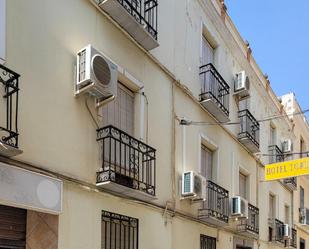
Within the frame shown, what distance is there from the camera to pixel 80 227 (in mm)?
6742

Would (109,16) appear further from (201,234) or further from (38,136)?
(201,234)

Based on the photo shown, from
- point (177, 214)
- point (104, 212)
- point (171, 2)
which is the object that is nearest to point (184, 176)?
point (177, 214)

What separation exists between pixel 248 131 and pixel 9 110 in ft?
30.5

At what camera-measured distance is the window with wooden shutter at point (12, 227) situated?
18.7 ft

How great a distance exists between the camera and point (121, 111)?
8234 mm

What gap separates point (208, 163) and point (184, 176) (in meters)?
2.19

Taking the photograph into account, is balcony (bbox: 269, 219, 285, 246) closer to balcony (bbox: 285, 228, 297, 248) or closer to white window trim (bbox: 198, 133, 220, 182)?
balcony (bbox: 285, 228, 297, 248)

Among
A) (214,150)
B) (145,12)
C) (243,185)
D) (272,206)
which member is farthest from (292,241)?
(145,12)

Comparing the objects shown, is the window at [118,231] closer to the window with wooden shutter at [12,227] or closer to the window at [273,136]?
the window with wooden shutter at [12,227]

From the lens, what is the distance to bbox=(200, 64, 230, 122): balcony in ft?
36.4

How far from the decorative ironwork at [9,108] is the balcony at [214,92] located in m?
5.92

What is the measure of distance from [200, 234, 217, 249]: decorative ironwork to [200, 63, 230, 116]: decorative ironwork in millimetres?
2909

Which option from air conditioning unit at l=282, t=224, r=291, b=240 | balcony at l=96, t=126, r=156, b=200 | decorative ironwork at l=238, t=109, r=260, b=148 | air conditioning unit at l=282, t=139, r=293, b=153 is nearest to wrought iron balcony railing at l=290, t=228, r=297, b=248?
air conditioning unit at l=282, t=224, r=291, b=240

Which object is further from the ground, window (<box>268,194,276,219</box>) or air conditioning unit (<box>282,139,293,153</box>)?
air conditioning unit (<box>282,139,293,153</box>)
